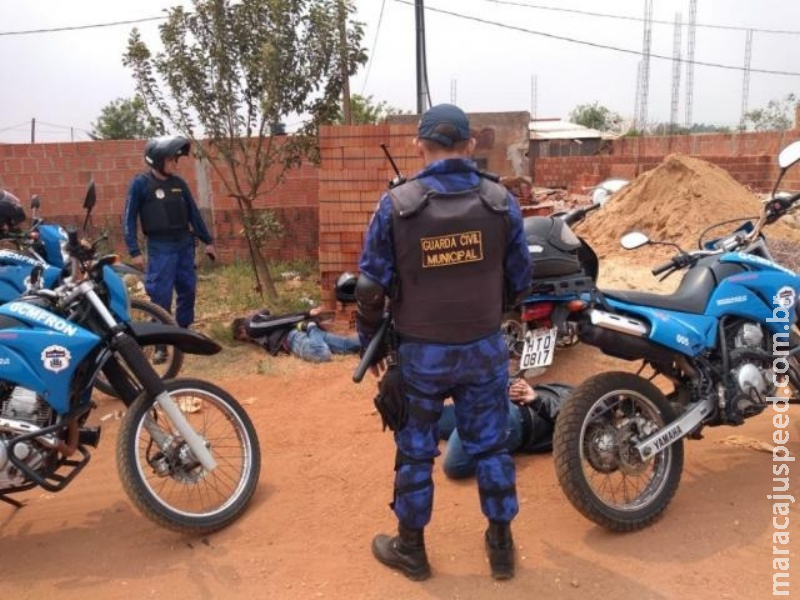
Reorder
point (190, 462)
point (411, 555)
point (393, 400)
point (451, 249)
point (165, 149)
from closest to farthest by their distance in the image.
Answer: point (451, 249)
point (393, 400)
point (411, 555)
point (190, 462)
point (165, 149)

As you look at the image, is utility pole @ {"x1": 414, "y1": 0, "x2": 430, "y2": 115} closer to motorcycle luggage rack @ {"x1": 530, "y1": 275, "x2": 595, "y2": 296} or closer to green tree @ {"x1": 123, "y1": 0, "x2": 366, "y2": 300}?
green tree @ {"x1": 123, "y1": 0, "x2": 366, "y2": 300}

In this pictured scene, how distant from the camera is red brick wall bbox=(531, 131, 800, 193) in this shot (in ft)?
42.3

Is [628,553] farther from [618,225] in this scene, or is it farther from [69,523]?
[618,225]

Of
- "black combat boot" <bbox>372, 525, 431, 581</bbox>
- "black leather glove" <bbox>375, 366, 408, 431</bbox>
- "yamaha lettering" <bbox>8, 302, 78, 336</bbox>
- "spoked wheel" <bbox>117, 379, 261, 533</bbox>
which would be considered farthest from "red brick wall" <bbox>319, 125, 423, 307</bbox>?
"black combat boot" <bbox>372, 525, 431, 581</bbox>

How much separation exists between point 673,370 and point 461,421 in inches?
49.9

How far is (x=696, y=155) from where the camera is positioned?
1755cm

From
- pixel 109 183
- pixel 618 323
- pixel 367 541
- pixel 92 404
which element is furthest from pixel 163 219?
pixel 109 183

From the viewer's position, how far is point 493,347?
2664 millimetres

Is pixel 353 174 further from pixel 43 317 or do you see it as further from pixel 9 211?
pixel 43 317

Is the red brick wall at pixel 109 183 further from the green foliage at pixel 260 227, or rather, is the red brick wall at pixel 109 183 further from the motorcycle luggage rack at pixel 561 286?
the motorcycle luggage rack at pixel 561 286

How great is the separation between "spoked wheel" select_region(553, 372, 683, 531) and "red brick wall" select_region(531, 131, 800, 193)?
409 inches

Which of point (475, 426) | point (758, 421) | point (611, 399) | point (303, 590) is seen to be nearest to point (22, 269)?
point (303, 590)

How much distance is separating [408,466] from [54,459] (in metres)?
1.58

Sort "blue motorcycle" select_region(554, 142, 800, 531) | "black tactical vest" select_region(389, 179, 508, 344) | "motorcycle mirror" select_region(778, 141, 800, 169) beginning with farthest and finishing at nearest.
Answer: "motorcycle mirror" select_region(778, 141, 800, 169) → "blue motorcycle" select_region(554, 142, 800, 531) → "black tactical vest" select_region(389, 179, 508, 344)
